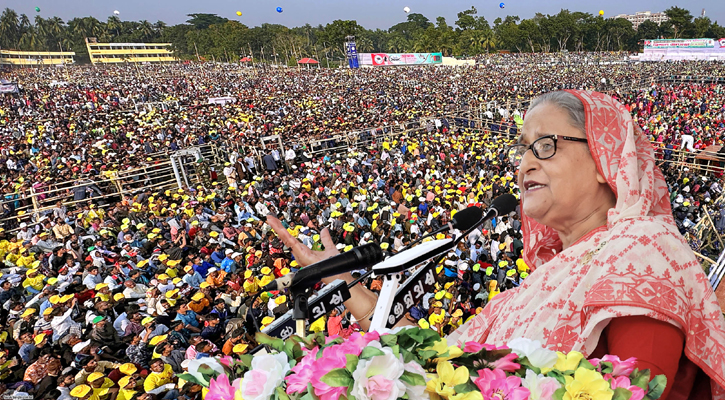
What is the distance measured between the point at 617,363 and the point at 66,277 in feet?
24.6

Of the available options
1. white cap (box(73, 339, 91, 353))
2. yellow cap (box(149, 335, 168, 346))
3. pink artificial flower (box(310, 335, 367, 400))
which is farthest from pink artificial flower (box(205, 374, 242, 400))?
white cap (box(73, 339, 91, 353))

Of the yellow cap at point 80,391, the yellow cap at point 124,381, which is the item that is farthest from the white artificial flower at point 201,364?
the yellow cap at point 80,391

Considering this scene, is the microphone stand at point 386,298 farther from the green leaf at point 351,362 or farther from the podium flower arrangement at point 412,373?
the green leaf at point 351,362

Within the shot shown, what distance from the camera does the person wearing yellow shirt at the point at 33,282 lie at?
20.1ft

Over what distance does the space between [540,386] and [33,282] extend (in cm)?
790

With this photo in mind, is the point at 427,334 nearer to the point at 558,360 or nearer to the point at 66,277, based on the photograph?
the point at 558,360

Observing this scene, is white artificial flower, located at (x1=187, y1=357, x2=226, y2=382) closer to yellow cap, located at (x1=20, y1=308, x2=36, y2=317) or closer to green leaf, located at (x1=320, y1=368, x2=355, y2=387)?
green leaf, located at (x1=320, y1=368, x2=355, y2=387)

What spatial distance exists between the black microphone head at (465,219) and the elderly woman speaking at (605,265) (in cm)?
24

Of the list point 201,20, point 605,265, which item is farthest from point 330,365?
point 201,20

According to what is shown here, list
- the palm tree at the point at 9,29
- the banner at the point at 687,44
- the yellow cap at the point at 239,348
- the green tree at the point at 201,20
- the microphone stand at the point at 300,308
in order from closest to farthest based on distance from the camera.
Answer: the microphone stand at the point at 300,308 < the yellow cap at the point at 239,348 < the banner at the point at 687,44 < the palm tree at the point at 9,29 < the green tree at the point at 201,20

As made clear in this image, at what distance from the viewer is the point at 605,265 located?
38.6 inches

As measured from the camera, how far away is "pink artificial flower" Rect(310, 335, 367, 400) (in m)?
0.60

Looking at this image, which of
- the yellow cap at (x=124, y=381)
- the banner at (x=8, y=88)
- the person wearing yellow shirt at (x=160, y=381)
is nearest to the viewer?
the person wearing yellow shirt at (x=160, y=381)

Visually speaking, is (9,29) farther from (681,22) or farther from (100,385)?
(681,22)
